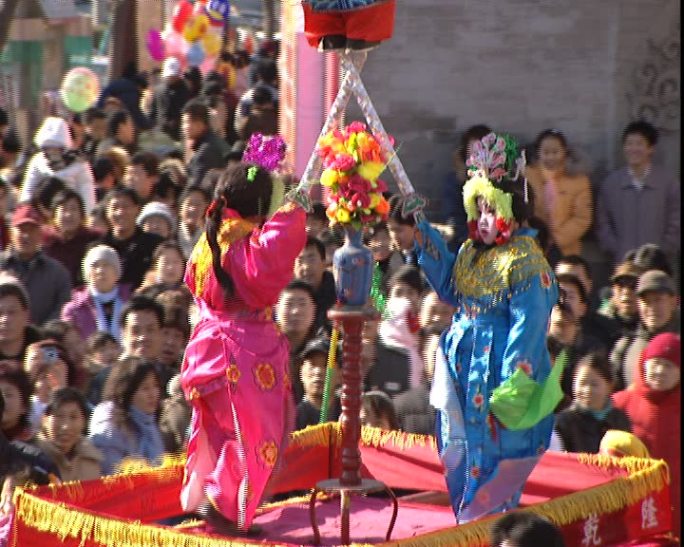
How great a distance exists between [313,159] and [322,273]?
2.69 m

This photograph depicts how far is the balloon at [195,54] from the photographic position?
1730 cm

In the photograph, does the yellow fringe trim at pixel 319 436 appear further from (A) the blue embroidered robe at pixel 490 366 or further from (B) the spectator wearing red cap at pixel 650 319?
(B) the spectator wearing red cap at pixel 650 319

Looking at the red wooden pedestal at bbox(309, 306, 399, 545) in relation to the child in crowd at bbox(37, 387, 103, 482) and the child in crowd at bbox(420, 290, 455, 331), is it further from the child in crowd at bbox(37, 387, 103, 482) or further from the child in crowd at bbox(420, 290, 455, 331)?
the child in crowd at bbox(420, 290, 455, 331)

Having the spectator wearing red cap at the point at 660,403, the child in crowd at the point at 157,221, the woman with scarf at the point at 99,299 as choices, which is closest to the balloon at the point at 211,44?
the child in crowd at the point at 157,221

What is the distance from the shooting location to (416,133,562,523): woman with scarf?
250 inches

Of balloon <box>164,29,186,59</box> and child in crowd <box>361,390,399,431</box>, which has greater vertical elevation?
balloon <box>164,29,186,59</box>

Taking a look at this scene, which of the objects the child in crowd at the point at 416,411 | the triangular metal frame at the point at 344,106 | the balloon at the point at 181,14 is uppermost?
the balloon at the point at 181,14

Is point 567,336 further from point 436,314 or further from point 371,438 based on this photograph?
point 371,438

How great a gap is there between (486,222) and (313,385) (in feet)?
4.73

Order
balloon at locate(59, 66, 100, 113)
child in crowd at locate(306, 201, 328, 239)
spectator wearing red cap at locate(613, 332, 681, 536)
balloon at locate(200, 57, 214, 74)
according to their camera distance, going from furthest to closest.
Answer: balloon at locate(200, 57, 214, 74), balloon at locate(59, 66, 100, 113), child in crowd at locate(306, 201, 328, 239), spectator wearing red cap at locate(613, 332, 681, 536)

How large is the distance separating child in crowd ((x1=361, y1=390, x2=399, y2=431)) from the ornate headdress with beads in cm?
128

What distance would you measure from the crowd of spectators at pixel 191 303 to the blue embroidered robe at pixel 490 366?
409mm

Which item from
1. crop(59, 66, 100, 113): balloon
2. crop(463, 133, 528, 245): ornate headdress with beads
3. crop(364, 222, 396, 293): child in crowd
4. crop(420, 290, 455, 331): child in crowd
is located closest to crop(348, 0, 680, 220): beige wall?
crop(364, 222, 396, 293): child in crowd

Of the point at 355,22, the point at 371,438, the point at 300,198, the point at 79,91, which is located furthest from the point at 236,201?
the point at 79,91
